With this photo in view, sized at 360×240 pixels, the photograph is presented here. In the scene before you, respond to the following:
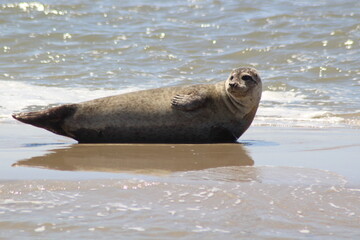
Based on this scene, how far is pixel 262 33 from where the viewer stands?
13977mm

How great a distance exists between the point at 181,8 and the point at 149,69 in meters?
5.01

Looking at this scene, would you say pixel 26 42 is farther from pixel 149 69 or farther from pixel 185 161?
pixel 185 161

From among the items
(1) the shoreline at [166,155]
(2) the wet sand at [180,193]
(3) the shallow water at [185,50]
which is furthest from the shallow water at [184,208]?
(3) the shallow water at [185,50]

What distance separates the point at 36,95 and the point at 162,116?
4310 millimetres

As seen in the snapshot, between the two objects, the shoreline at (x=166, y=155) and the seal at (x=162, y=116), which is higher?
the seal at (x=162, y=116)

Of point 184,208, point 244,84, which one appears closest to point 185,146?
point 244,84

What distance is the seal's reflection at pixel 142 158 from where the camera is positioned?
4.31m

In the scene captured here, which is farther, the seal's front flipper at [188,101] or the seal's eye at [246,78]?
the seal's eye at [246,78]

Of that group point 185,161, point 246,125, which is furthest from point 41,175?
point 246,125

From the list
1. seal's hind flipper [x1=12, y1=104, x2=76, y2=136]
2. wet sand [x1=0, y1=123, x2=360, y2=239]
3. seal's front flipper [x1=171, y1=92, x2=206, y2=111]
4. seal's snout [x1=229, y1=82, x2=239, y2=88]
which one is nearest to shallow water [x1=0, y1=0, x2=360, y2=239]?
wet sand [x1=0, y1=123, x2=360, y2=239]

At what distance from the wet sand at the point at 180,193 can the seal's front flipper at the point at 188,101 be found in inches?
21.7

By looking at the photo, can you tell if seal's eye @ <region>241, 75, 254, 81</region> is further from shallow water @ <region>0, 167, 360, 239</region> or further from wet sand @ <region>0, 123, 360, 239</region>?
shallow water @ <region>0, 167, 360, 239</region>

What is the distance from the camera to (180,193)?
346 cm

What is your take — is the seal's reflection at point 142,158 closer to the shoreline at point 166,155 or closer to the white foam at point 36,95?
the shoreline at point 166,155
